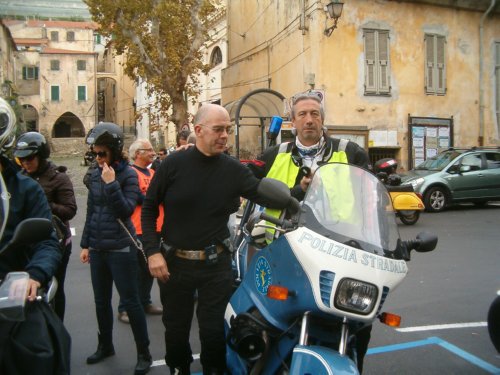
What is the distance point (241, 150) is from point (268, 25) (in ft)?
17.8

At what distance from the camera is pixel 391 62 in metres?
19.2

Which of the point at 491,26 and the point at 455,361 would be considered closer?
the point at 455,361

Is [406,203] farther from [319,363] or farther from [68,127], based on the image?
[68,127]

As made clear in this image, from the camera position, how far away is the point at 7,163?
2.65 meters

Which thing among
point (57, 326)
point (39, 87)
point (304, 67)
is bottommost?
point (57, 326)

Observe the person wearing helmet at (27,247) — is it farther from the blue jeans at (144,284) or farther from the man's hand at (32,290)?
the blue jeans at (144,284)

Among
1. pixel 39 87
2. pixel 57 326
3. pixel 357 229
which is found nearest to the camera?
pixel 57 326

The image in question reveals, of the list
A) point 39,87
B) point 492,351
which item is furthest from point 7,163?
point 39,87

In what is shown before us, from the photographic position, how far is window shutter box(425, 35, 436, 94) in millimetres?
19594

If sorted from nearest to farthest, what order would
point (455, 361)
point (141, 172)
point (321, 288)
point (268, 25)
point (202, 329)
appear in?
point (321, 288), point (202, 329), point (455, 361), point (141, 172), point (268, 25)

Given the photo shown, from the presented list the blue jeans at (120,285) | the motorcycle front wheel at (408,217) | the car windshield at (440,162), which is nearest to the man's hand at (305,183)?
the blue jeans at (120,285)

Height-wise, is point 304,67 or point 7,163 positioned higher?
point 304,67

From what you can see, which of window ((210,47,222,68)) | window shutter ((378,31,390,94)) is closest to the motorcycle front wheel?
window shutter ((378,31,390,94))

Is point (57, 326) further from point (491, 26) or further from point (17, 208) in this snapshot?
point (491, 26)
